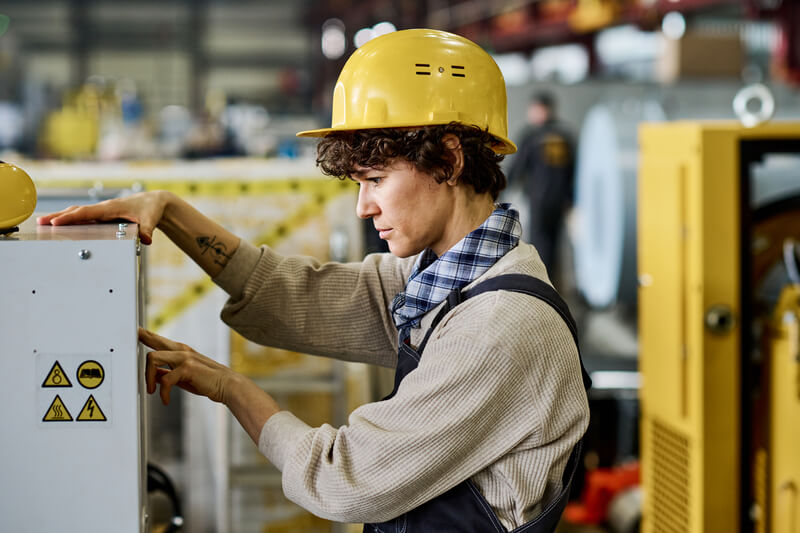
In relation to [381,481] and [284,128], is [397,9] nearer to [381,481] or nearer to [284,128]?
[284,128]

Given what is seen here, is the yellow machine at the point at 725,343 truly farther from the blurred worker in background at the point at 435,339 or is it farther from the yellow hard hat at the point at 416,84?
the yellow hard hat at the point at 416,84

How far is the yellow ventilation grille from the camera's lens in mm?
3148

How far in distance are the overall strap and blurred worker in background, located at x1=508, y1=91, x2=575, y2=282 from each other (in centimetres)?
637

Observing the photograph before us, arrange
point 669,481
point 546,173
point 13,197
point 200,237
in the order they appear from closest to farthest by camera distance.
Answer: point 13,197
point 200,237
point 669,481
point 546,173

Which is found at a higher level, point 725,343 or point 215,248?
point 215,248

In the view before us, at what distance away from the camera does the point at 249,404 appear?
5.76 feet

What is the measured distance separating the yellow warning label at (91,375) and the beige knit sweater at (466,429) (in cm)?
34

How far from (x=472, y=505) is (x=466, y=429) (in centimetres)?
16

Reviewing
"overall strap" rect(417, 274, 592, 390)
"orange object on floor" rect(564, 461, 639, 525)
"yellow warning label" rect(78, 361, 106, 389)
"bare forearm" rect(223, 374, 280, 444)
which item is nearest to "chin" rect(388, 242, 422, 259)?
"overall strap" rect(417, 274, 592, 390)

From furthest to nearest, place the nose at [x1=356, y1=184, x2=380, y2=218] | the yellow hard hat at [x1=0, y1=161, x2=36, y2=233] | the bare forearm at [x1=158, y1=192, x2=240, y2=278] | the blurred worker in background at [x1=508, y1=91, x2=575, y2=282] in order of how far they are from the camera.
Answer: the blurred worker in background at [x1=508, y1=91, x2=575, y2=282] < the bare forearm at [x1=158, y1=192, x2=240, y2=278] < the nose at [x1=356, y1=184, x2=380, y2=218] < the yellow hard hat at [x1=0, y1=161, x2=36, y2=233]

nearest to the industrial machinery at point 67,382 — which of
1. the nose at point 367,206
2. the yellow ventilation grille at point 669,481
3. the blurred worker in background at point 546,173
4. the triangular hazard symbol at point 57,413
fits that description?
the triangular hazard symbol at point 57,413

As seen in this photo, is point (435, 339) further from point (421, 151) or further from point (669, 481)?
point (669, 481)

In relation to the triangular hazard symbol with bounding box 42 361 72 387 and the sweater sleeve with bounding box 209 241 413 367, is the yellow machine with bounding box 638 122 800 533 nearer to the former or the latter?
the sweater sleeve with bounding box 209 241 413 367

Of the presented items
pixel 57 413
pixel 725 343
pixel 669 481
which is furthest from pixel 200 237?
pixel 669 481
